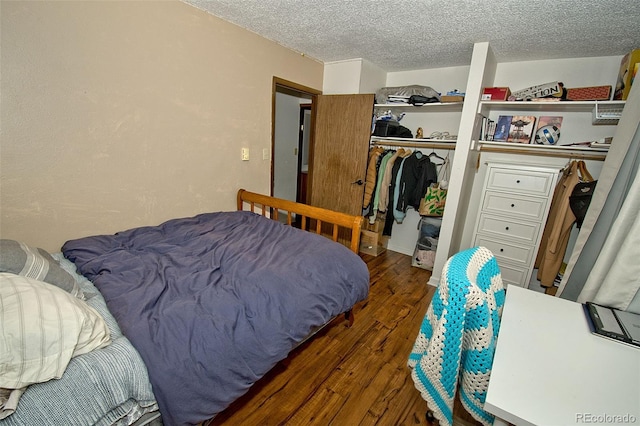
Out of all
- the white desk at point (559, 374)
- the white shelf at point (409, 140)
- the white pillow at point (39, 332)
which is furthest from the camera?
the white shelf at point (409, 140)

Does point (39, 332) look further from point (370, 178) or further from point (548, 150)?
point (548, 150)

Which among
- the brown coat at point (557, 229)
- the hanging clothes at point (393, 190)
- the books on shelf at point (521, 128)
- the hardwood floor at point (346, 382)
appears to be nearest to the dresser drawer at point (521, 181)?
the brown coat at point (557, 229)

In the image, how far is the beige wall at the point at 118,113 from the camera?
4.75 ft

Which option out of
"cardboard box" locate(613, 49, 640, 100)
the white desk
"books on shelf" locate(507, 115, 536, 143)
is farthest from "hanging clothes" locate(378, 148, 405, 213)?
the white desk

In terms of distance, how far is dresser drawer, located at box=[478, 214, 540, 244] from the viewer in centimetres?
246

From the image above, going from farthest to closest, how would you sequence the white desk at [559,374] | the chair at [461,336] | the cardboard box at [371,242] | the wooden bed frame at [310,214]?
the cardboard box at [371,242], the wooden bed frame at [310,214], the chair at [461,336], the white desk at [559,374]

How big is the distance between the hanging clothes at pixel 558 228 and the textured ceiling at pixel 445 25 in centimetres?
102

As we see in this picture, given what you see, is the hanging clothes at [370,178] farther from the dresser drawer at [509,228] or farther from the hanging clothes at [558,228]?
the hanging clothes at [558,228]

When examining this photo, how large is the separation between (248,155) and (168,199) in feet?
2.74

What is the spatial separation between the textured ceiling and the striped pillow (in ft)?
6.17

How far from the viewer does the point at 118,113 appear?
5.82ft

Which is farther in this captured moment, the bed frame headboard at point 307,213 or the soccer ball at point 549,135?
the soccer ball at point 549,135

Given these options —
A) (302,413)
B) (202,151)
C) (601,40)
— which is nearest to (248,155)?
(202,151)

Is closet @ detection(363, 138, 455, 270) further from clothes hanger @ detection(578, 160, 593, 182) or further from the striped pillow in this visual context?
the striped pillow
